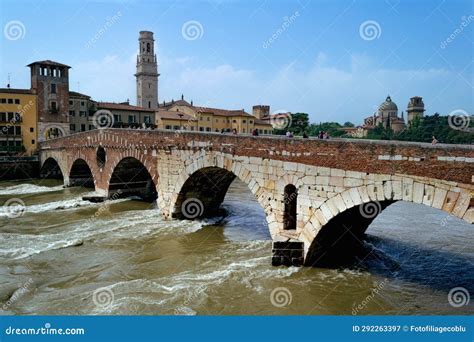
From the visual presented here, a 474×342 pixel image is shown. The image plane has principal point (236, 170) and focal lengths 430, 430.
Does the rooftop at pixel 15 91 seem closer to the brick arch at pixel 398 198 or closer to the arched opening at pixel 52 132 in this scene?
the arched opening at pixel 52 132

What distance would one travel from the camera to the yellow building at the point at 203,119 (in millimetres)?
51375

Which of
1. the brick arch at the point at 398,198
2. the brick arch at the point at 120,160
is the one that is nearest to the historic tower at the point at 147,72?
the brick arch at the point at 120,160

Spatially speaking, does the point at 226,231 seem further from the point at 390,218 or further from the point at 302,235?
the point at 390,218

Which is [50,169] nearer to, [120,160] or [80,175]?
[80,175]

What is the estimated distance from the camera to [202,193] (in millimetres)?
20688

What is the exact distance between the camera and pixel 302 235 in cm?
1298

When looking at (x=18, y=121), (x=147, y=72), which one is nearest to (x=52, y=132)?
(x=18, y=121)

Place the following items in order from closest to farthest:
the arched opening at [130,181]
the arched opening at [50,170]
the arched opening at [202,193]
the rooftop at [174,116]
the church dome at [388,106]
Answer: the arched opening at [202,193] → the arched opening at [130,181] → the arched opening at [50,170] → the rooftop at [174,116] → the church dome at [388,106]

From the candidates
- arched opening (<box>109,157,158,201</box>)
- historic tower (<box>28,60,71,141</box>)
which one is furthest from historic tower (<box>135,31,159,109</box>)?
arched opening (<box>109,157,158,201</box>)

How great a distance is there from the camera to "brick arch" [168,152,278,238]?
14.3m

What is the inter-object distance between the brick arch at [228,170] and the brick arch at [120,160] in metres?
1.69

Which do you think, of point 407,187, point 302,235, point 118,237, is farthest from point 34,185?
point 407,187

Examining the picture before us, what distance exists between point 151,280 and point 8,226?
10401 millimetres

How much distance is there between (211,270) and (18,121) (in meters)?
36.5
